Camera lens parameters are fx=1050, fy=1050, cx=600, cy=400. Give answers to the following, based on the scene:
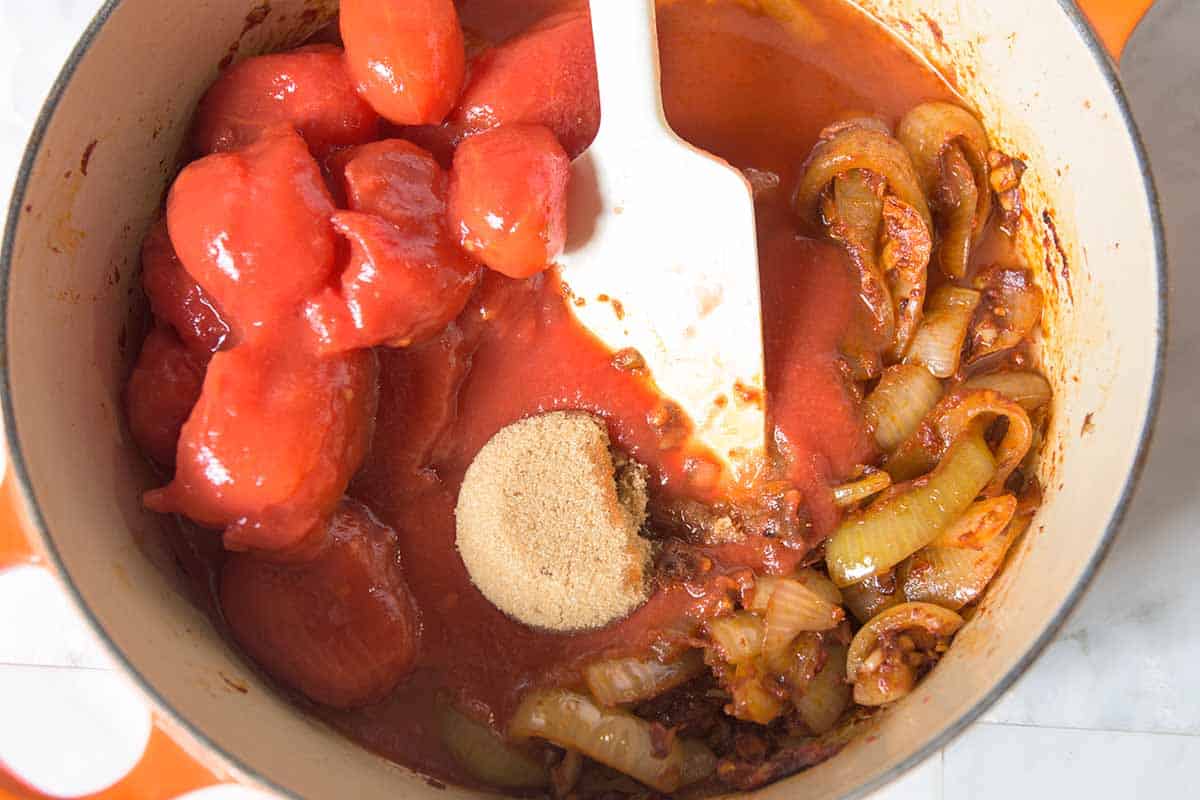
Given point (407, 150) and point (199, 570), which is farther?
point (199, 570)

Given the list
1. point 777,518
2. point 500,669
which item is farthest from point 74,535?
point 777,518

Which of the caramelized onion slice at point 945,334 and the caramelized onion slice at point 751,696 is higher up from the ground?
the caramelized onion slice at point 945,334

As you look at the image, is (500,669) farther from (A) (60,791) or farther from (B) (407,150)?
(B) (407,150)

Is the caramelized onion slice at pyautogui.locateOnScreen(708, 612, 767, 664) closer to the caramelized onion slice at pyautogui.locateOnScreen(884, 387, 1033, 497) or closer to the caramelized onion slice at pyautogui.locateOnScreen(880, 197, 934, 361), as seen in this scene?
the caramelized onion slice at pyautogui.locateOnScreen(884, 387, 1033, 497)

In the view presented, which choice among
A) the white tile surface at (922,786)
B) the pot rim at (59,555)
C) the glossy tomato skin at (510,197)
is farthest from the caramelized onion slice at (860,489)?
the glossy tomato skin at (510,197)

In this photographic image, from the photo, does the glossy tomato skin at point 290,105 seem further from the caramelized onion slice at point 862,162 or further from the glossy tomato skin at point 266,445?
the caramelized onion slice at point 862,162
